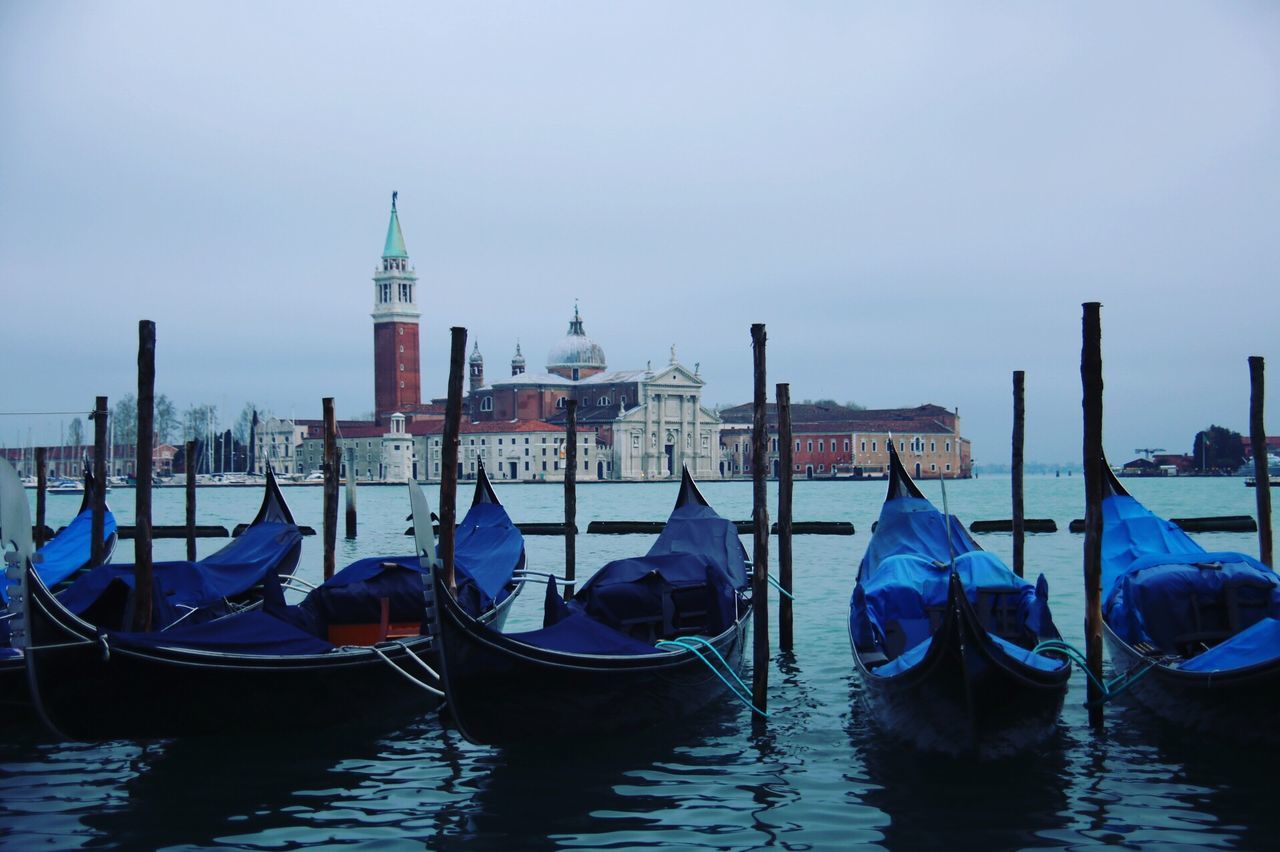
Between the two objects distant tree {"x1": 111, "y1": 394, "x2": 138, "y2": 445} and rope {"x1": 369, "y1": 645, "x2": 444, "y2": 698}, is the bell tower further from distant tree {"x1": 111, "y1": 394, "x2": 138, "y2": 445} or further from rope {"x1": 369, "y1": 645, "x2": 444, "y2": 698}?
rope {"x1": 369, "y1": 645, "x2": 444, "y2": 698}

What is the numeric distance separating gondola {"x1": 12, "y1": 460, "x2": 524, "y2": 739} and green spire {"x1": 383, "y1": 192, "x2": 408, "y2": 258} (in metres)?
67.4

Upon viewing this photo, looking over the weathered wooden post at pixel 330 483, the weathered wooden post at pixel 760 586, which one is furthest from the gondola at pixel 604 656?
the weathered wooden post at pixel 330 483

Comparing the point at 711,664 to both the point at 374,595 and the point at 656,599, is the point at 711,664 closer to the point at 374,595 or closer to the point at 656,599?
the point at 656,599

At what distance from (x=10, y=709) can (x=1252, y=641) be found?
5.74 metres

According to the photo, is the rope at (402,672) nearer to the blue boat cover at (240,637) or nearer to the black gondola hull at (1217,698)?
the blue boat cover at (240,637)

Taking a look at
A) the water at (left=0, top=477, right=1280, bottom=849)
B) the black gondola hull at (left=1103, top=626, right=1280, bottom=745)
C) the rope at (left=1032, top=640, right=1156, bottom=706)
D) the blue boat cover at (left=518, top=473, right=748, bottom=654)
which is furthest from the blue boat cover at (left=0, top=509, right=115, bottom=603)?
the black gondola hull at (left=1103, top=626, right=1280, bottom=745)

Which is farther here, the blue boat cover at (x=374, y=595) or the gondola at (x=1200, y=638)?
the blue boat cover at (x=374, y=595)

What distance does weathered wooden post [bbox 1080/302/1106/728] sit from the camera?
652 cm

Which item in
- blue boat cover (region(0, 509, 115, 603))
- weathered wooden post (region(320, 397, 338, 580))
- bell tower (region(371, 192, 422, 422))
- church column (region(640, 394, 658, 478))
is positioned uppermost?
bell tower (region(371, 192, 422, 422))

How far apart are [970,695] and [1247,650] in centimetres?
132

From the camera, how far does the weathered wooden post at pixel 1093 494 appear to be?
21.4ft

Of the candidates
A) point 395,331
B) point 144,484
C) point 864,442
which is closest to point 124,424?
point 395,331

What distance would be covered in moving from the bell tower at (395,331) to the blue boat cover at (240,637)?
217 ft

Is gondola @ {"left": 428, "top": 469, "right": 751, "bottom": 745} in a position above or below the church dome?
below
